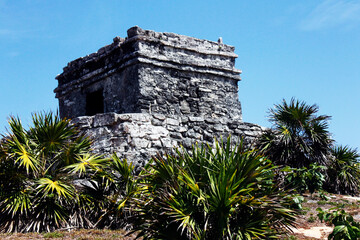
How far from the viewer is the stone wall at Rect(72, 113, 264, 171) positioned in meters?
8.52

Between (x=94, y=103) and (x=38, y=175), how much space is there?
15.1 feet

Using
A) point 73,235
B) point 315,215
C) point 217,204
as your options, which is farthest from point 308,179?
point 73,235

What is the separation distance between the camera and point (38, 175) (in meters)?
7.39

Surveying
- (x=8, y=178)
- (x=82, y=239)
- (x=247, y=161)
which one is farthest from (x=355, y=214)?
(x=8, y=178)

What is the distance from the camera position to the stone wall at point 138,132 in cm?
852

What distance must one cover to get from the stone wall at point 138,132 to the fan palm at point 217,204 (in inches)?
112

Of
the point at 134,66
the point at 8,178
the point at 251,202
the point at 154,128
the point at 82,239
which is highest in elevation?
the point at 134,66

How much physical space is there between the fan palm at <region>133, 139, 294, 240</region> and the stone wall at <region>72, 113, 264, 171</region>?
112 inches

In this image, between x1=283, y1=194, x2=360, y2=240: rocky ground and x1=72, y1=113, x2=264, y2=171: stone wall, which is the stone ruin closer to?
x1=72, y1=113, x2=264, y2=171: stone wall

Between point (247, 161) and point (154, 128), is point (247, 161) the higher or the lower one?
the lower one

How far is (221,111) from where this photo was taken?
11133 millimetres

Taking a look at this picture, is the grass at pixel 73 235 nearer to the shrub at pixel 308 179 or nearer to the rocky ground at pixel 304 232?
the rocky ground at pixel 304 232

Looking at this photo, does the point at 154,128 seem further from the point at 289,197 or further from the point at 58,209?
the point at 289,197

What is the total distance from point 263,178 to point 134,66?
5.17 m
